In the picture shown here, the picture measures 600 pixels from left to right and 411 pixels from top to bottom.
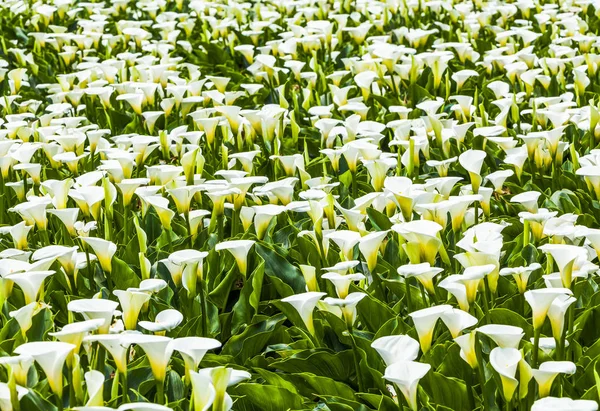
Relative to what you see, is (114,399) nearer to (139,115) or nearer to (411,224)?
(411,224)

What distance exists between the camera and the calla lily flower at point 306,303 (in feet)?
7.66

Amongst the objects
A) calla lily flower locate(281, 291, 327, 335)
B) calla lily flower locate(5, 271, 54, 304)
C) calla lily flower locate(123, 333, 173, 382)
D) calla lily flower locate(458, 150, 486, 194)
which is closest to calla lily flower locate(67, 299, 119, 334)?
calla lily flower locate(123, 333, 173, 382)

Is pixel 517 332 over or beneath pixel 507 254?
over

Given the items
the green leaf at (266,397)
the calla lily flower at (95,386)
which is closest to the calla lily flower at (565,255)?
the green leaf at (266,397)

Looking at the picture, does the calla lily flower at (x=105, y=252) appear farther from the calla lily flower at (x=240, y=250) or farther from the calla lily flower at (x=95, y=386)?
the calla lily flower at (x=95, y=386)

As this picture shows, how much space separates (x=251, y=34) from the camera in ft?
21.1

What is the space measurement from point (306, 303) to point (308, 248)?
644 millimetres

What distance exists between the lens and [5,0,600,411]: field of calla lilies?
212 cm

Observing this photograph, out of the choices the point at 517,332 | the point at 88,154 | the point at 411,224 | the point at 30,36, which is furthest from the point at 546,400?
the point at 30,36

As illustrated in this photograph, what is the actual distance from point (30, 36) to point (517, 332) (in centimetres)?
593

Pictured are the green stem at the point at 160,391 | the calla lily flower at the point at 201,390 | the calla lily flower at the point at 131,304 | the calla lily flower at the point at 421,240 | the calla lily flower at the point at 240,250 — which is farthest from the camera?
the calla lily flower at the point at 240,250

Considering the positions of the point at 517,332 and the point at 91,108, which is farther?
the point at 91,108

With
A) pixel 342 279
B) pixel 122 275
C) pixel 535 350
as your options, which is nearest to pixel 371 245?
pixel 342 279

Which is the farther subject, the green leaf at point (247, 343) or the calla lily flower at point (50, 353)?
the green leaf at point (247, 343)
